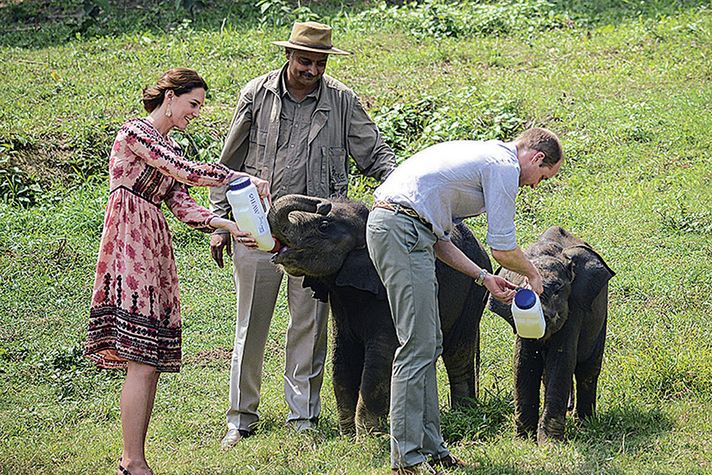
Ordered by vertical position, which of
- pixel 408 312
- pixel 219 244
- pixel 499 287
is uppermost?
pixel 499 287

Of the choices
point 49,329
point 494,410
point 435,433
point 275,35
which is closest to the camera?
point 435,433

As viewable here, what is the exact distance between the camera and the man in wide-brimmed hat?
681 centimetres

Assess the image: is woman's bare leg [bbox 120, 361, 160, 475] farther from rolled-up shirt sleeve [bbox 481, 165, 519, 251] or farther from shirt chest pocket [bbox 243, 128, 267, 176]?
rolled-up shirt sleeve [bbox 481, 165, 519, 251]

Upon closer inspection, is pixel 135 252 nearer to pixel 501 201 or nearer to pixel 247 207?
pixel 247 207

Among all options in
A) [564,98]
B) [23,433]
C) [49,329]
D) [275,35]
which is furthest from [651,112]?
[23,433]

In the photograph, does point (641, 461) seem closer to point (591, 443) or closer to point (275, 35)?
point (591, 443)

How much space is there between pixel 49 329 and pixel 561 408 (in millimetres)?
4583

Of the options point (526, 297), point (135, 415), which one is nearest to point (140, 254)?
point (135, 415)

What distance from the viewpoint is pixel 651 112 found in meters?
13.2

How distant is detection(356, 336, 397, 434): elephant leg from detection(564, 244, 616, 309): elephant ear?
3.98 feet

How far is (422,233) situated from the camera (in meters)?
5.51

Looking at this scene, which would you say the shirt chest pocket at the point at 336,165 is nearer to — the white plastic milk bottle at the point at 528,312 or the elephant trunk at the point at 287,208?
the elephant trunk at the point at 287,208

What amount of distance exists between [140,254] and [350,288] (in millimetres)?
1365

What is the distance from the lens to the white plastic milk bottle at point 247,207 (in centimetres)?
567
